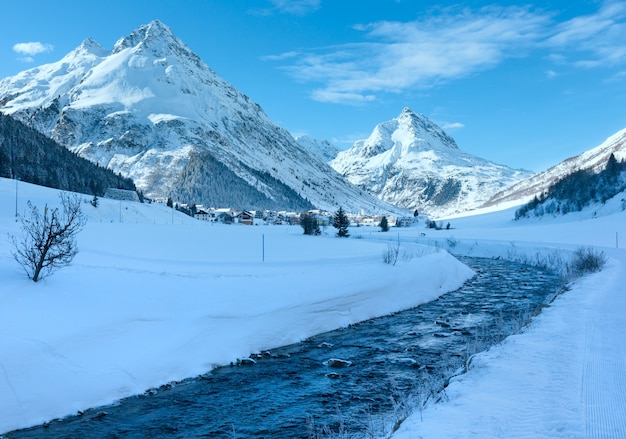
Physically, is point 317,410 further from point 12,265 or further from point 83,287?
point 12,265

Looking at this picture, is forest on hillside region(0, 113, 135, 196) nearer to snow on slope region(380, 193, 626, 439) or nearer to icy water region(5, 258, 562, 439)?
icy water region(5, 258, 562, 439)

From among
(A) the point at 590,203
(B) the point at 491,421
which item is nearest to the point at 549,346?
(B) the point at 491,421

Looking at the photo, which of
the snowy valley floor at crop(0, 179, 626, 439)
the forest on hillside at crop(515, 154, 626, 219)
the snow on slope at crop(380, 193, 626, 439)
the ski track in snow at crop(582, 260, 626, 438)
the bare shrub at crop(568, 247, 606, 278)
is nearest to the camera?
the ski track in snow at crop(582, 260, 626, 438)

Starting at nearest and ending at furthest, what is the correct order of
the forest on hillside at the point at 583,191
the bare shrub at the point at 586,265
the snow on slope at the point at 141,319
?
the snow on slope at the point at 141,319, the bare shrub at the point at 586,265, the forest on hillside at the point at 583,191

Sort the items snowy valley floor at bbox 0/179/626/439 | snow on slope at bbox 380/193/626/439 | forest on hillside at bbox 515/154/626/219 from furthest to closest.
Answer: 1. forest on hillside at bbox 515/154/626/219
2. snowy valley floor at bbox 0/179/626/439
3. snow on slope at bbox 380/193/626/439

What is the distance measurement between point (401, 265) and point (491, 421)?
2334cm

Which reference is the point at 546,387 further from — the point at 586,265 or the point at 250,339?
the point at 586,265

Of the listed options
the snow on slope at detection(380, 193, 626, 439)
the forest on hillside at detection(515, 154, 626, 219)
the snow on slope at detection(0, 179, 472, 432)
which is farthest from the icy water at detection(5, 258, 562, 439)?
the forest on hillside at detection(515, 154, 626, 219)

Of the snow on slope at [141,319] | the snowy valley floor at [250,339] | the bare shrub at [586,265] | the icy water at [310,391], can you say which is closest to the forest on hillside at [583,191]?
the bare shrub at [586,265]

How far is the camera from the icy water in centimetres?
1070

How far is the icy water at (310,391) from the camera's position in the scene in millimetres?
10695

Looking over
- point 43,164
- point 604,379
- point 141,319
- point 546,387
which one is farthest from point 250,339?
point 43,164

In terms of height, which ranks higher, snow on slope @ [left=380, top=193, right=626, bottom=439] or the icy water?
→ snow on slope @ [left=380, top=193, right=626, bottom=439]

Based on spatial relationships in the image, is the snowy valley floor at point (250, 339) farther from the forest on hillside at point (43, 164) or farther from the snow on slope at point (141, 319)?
the forest on hillside at point (43, 164)
